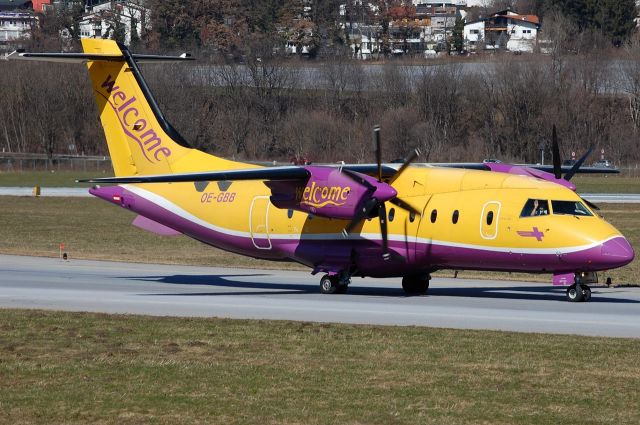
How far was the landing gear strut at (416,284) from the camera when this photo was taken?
2752 cm

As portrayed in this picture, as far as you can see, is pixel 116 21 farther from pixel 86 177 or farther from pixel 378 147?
pixel 378 147

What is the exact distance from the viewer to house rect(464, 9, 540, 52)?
151 meters

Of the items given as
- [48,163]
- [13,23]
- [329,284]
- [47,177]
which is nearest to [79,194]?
[47,177]

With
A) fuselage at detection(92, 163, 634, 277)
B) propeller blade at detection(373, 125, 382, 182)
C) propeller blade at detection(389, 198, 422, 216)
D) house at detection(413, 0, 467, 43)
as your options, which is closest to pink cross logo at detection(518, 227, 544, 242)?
fuselage at detection(92, 163, 634, 277)

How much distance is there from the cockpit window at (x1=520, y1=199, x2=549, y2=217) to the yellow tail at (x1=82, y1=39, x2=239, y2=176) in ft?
30.5

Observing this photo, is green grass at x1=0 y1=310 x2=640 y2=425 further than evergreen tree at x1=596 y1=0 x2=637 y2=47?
No

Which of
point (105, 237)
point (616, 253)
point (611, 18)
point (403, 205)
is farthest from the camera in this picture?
point (611, 18)

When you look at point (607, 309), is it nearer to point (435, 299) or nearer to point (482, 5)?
point (435, 299)

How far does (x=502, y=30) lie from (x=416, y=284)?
13911cm

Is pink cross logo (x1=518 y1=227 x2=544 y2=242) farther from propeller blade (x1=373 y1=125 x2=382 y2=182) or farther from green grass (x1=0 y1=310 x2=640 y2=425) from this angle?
green grass (x1=0 y1=310 x2=640 y2=425)

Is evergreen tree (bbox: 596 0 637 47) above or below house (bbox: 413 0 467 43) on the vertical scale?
above

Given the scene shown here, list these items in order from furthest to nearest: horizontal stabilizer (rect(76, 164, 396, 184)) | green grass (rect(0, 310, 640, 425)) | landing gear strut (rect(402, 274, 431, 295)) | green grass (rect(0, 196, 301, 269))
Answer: green grass (rect(0, 196, 301, 269)) → landing gear strut (rect(402, 274, 431, 295)) → horizontal stabilizer (rect(76, 164, 396, 184)) → green grass (rect(0, 310, 640, 425))

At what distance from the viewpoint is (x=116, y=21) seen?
135m

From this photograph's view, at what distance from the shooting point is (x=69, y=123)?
336 feet
